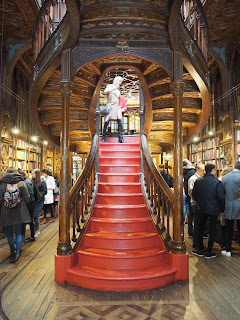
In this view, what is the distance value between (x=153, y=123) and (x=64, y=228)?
111 inches

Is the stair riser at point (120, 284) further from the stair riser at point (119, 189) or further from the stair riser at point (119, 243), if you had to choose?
the stair riser at point (119, 189)

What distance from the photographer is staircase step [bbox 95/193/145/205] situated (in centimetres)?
470

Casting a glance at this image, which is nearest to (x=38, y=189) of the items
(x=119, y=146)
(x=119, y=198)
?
(x=119, y=198)

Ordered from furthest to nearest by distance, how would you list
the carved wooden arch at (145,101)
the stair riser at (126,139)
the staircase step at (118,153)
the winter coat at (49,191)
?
the winter coat at (49,191), the stair riser at (126,139), the staircase step at (118,153), the carved wooden arch at (145,101)

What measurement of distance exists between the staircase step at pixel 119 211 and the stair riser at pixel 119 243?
56 cm

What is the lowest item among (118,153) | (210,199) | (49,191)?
(49,191)

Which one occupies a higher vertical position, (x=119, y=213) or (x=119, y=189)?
(x=119, y=189)

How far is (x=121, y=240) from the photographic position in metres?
3.83

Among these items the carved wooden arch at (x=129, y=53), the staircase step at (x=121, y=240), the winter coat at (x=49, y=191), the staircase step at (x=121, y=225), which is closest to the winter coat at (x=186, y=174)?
the staircase step at (x=121, y=225)

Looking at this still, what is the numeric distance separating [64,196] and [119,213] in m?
1.13

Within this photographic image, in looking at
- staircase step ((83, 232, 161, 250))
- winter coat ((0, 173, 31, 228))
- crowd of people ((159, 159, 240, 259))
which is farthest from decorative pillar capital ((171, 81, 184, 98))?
winter coat ((0, 173, 31, 228))

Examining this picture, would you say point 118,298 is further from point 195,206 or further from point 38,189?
point 38,189

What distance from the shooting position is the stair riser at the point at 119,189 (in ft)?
16.3

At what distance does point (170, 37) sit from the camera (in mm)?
3574
